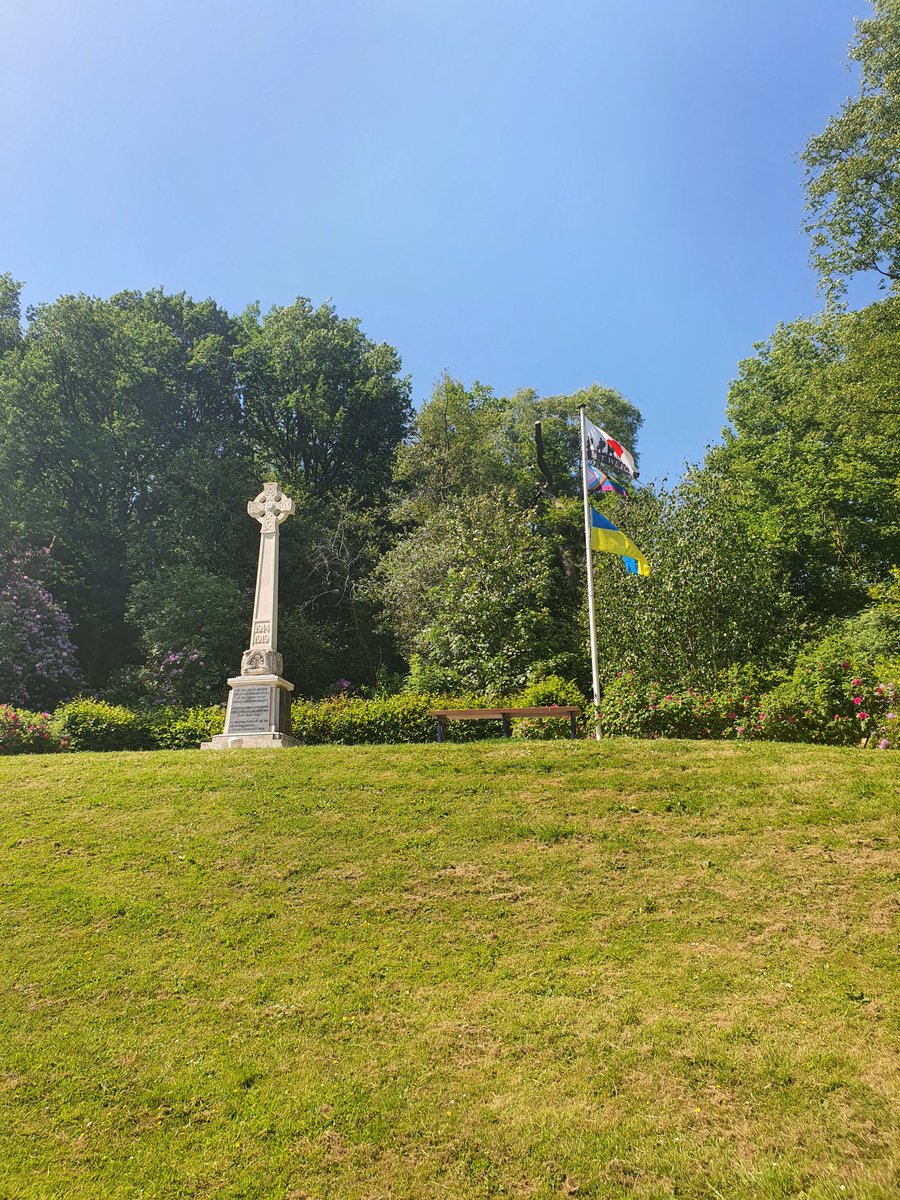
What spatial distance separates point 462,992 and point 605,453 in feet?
38.5

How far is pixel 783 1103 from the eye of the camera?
11.3ft

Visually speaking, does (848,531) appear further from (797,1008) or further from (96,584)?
(96,584)

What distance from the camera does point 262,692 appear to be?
1299 centimetres

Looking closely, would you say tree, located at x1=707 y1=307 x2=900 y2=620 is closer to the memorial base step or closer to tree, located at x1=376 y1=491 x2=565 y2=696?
tree, located at x1=376 y1=491 x2=565 y2=696

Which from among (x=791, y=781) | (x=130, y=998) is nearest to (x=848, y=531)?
(x=791, y=781)

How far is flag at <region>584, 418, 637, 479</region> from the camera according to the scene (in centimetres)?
1447

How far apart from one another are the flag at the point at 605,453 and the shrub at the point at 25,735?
11947 millimetres

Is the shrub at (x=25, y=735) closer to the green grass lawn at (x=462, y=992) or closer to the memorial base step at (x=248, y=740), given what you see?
the memorial base step at (x=248, y=740)

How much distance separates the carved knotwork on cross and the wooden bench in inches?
201

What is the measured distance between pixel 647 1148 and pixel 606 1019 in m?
0.97

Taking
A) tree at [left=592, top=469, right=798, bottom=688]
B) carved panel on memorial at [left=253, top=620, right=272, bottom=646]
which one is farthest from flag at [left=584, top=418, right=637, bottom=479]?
carved panel on memorial at [left=253, top=620, right=272, bottom=646]

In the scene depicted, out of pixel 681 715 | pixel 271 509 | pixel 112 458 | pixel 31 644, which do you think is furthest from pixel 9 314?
pixel 681 715

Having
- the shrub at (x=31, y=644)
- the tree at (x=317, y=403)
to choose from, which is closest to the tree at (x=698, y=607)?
Result: the tree at (x=317, y=403)

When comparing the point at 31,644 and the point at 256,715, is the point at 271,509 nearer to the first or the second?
the point at 256,715
